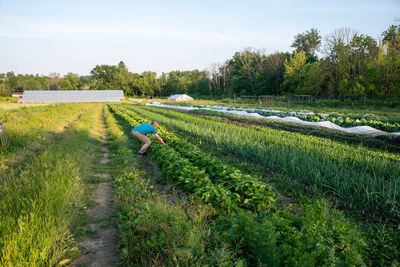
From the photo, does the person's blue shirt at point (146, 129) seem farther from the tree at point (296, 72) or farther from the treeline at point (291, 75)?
the tree at point (296, 72)

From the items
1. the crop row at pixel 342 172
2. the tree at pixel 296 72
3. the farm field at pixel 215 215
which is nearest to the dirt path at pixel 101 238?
the farm field at pixel 215 215

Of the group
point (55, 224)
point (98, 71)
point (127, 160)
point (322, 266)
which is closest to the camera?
point (322, 266)

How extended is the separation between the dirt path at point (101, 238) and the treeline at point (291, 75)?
108ft

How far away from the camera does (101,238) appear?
3430mm

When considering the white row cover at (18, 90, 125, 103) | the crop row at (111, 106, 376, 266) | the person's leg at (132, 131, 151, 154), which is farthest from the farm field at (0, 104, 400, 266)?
the white row cover at (18, 90, 125, 103)

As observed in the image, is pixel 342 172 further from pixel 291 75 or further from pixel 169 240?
pixel 291 75

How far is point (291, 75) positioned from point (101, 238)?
155 feet

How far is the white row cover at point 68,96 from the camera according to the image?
180 ft

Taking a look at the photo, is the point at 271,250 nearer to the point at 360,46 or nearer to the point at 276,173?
the point at 276,173

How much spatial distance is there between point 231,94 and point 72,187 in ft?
195

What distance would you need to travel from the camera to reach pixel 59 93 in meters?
56.4

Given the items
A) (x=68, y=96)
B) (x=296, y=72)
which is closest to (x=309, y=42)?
(x=296, y=72)

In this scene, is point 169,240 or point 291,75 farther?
point 291,75

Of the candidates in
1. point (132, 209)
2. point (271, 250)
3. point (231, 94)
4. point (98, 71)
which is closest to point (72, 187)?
point (132, 209)
